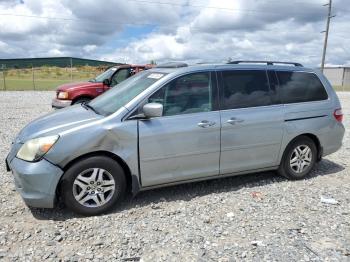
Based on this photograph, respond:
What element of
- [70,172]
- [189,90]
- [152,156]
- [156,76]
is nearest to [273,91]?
[189,90]

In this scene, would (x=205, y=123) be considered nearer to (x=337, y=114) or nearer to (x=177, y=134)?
(x=177, y=134)

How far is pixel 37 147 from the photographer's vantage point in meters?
3.77

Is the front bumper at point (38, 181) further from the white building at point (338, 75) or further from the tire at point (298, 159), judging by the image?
the white building at point (338, 75)

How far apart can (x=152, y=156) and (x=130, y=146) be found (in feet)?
0.98

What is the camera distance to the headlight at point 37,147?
12.3 feet

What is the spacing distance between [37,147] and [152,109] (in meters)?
1.31

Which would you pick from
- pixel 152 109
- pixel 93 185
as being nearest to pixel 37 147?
pixel 93 185

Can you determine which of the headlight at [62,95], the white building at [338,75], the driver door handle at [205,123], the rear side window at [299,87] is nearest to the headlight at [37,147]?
the driver door handle at [205,123]

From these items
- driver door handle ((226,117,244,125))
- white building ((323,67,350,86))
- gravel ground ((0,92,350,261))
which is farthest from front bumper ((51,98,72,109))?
white building ((323,67,350,86))

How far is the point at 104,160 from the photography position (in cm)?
394

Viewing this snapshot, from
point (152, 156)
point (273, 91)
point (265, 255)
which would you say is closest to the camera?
point (265, 255)

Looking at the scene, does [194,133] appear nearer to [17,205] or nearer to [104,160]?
[104,160]

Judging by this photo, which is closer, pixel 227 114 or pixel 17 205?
pixel 17 205

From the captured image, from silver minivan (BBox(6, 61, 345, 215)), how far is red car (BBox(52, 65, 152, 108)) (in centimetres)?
544
